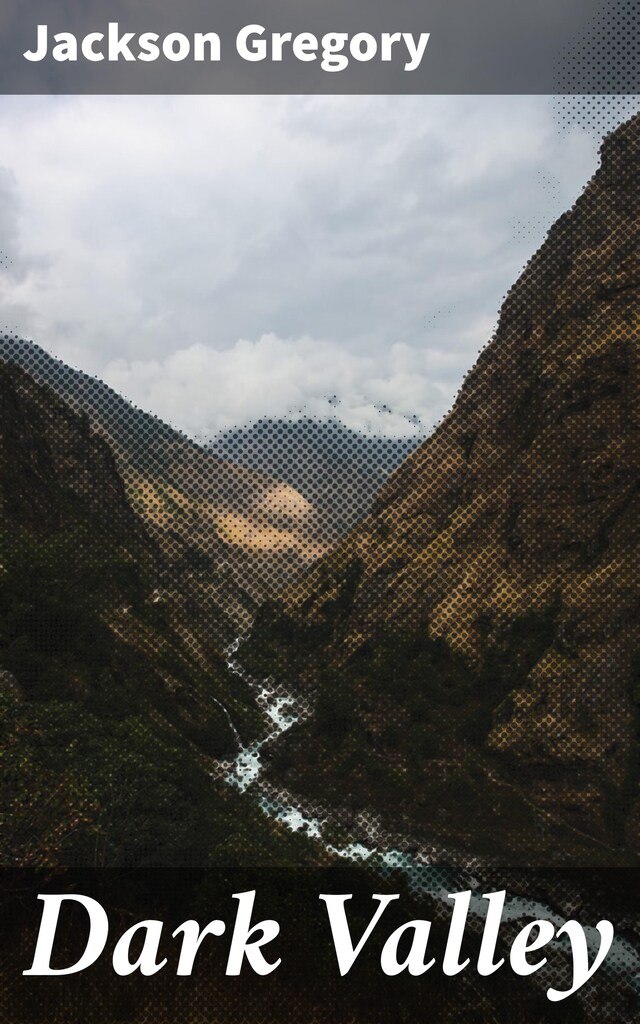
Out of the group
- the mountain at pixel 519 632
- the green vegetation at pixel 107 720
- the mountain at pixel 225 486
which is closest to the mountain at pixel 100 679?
→ the green vegetation at pixel 107 720

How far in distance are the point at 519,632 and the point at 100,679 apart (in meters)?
18.4

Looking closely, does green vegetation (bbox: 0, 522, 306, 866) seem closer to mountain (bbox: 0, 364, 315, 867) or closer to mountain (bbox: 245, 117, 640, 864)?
mountain (bbox: 0, 364, 315, 867)

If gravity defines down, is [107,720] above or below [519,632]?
below

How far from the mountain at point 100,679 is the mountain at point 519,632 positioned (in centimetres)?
381

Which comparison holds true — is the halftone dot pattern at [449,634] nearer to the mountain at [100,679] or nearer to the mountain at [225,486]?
the mountain at [100,679]

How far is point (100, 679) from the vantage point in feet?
73.3

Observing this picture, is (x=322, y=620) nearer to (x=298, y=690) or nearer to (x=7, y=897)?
(x=298, y=690)

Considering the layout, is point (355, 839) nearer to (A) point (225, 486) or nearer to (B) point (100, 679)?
(B) point (100, 679)

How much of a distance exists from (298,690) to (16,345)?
2428 centimetres

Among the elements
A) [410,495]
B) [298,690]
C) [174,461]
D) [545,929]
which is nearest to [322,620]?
[298,690]

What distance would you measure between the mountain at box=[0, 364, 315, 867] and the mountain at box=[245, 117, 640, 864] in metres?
3.81

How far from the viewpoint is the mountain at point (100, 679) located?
1282cm

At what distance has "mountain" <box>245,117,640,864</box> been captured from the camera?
2427 centimetres

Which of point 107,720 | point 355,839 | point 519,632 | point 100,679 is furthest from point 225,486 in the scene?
point 519,632
